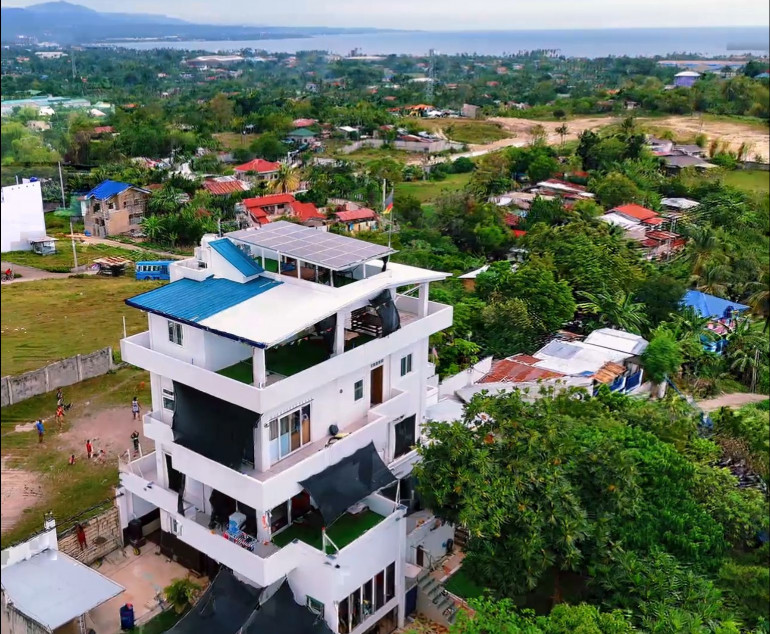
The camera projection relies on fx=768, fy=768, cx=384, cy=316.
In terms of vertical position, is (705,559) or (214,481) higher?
(214,481)

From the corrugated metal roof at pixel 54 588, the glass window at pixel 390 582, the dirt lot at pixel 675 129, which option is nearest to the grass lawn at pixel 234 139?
the dirt lot at pixel 675 129

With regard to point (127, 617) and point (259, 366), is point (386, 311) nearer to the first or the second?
point (259, 366)

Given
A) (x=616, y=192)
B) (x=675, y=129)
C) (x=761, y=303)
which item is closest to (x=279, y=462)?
(x=761, y=303)

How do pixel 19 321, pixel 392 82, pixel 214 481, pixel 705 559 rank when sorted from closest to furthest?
1. pixel 214 481
2. pixel 705 559
3. pixel 19 321
4. pixel 392 82

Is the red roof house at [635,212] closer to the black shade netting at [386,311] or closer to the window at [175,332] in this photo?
the black shade netting at [386,311]

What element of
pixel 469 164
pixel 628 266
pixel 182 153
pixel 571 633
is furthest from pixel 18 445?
pixel 469 164

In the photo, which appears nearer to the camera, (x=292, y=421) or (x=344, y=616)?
(x=344, y=616)

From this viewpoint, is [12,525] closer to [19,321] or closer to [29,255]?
[19,321]
